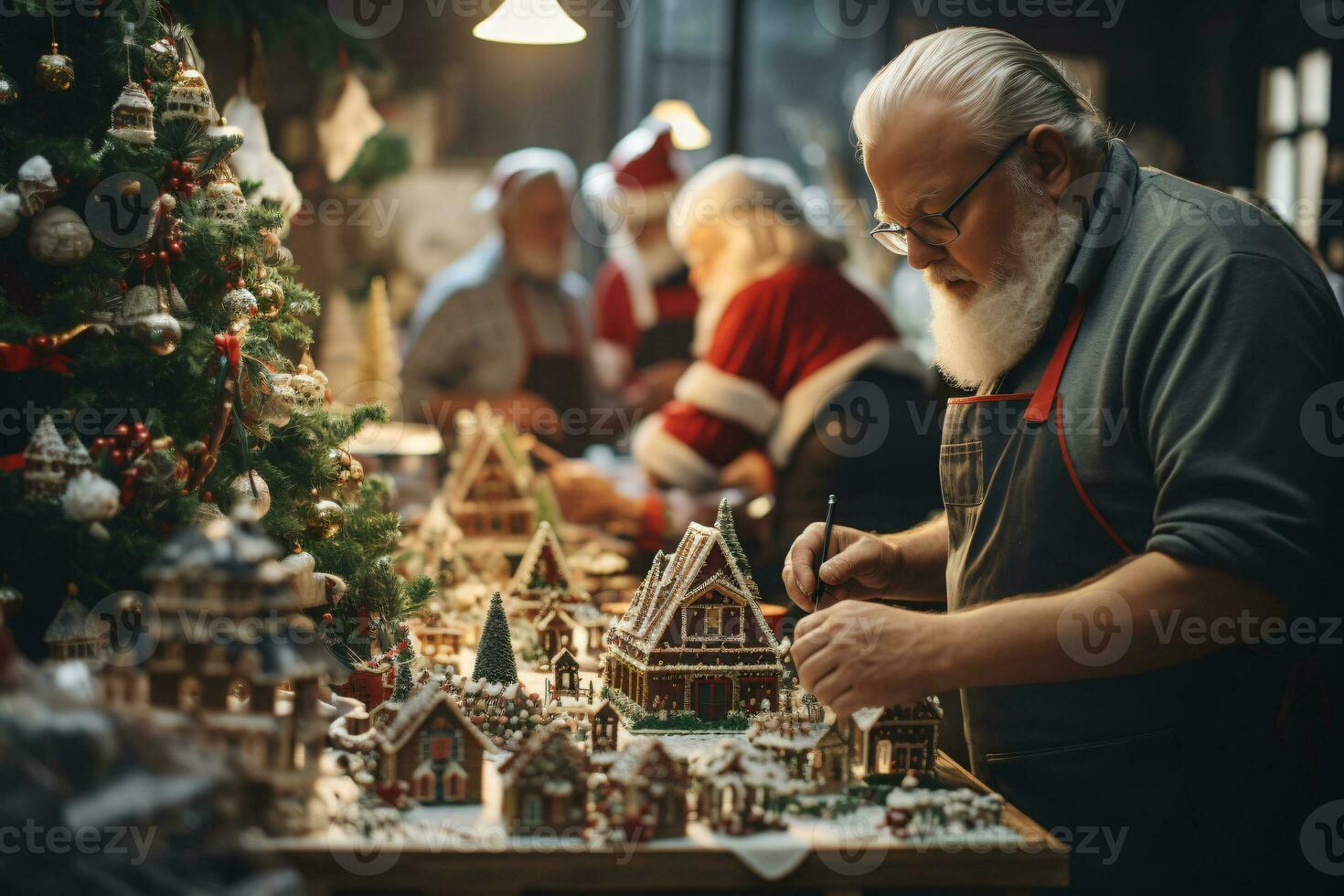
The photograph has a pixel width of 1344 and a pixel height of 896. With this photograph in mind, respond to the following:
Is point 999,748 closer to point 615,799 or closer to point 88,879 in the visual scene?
point 615,799

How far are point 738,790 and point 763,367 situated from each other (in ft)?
11.2

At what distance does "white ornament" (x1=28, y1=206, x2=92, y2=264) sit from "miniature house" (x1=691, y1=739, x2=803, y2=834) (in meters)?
1.21

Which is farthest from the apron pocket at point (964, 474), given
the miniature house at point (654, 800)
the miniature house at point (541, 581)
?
the miniature house at point (541, 581)

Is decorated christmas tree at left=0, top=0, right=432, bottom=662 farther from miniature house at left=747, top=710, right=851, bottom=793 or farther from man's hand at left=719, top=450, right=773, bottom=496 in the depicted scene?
man's hand at left=719, top=450, right=773, bottom=496

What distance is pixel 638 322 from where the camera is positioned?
7309mm

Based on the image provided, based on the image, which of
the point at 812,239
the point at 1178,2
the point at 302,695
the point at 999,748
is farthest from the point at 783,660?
the point at 1178,2

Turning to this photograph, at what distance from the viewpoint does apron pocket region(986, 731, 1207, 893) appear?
194cm

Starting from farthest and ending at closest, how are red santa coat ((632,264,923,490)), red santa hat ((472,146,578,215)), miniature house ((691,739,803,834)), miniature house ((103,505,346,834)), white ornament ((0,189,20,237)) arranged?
red santa hat ((472,146,578,215)), red santa coat ((632,264,923,490)), white ornament ((0,189,20,237)), miniature house ((691,739,803,834)), miniature house ((103,505,346,834))

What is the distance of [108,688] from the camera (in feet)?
5.26

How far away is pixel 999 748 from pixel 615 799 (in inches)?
26.9

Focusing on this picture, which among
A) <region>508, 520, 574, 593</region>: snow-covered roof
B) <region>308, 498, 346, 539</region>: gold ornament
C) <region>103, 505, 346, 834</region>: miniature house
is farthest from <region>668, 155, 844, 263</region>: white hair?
<region>103, 505, 346, 834</region>: miniature house

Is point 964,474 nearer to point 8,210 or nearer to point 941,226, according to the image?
point 941,226

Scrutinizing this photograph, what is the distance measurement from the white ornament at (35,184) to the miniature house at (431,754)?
3.03 feet

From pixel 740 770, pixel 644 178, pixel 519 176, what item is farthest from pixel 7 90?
pixel 644 178
